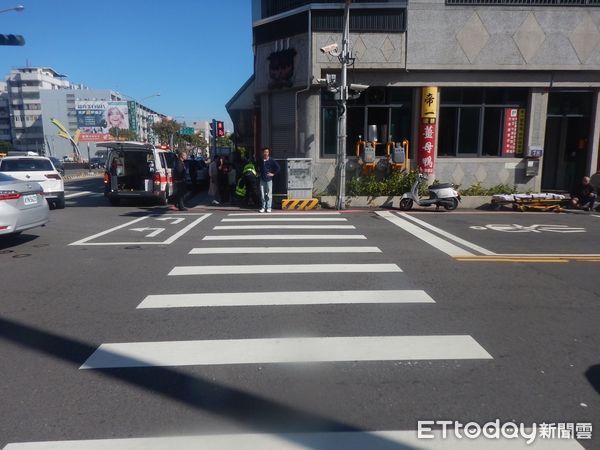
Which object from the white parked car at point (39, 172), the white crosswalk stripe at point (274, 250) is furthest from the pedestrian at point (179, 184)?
the white crosswalk stripe at point (274, 250)

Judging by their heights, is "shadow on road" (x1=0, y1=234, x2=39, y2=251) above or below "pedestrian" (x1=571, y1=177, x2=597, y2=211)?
below

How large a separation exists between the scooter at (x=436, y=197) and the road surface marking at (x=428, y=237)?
1.53m

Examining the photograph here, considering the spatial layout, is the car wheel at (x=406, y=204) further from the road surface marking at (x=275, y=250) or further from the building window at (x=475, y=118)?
the road surface marking at (x=275, y=250)

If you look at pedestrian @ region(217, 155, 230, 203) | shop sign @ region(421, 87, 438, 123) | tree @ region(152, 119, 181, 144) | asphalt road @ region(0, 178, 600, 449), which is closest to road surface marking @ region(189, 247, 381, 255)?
asphalt road @ region(0, 178, 600, 449)

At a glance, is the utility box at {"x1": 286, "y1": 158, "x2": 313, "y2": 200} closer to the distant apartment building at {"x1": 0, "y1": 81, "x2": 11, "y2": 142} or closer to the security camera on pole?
the security camera on pole

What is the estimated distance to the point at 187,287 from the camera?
250 inches

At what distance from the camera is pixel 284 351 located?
171 inches

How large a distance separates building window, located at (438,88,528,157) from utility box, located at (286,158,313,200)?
515cm

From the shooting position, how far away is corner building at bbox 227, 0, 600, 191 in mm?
16031

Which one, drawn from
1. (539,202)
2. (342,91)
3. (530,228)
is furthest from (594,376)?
(539,202)

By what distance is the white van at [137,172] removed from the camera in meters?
15.6

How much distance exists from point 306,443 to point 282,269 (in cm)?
435

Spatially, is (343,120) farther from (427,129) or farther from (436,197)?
(436,197)

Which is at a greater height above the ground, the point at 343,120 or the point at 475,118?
the point at 475,118
